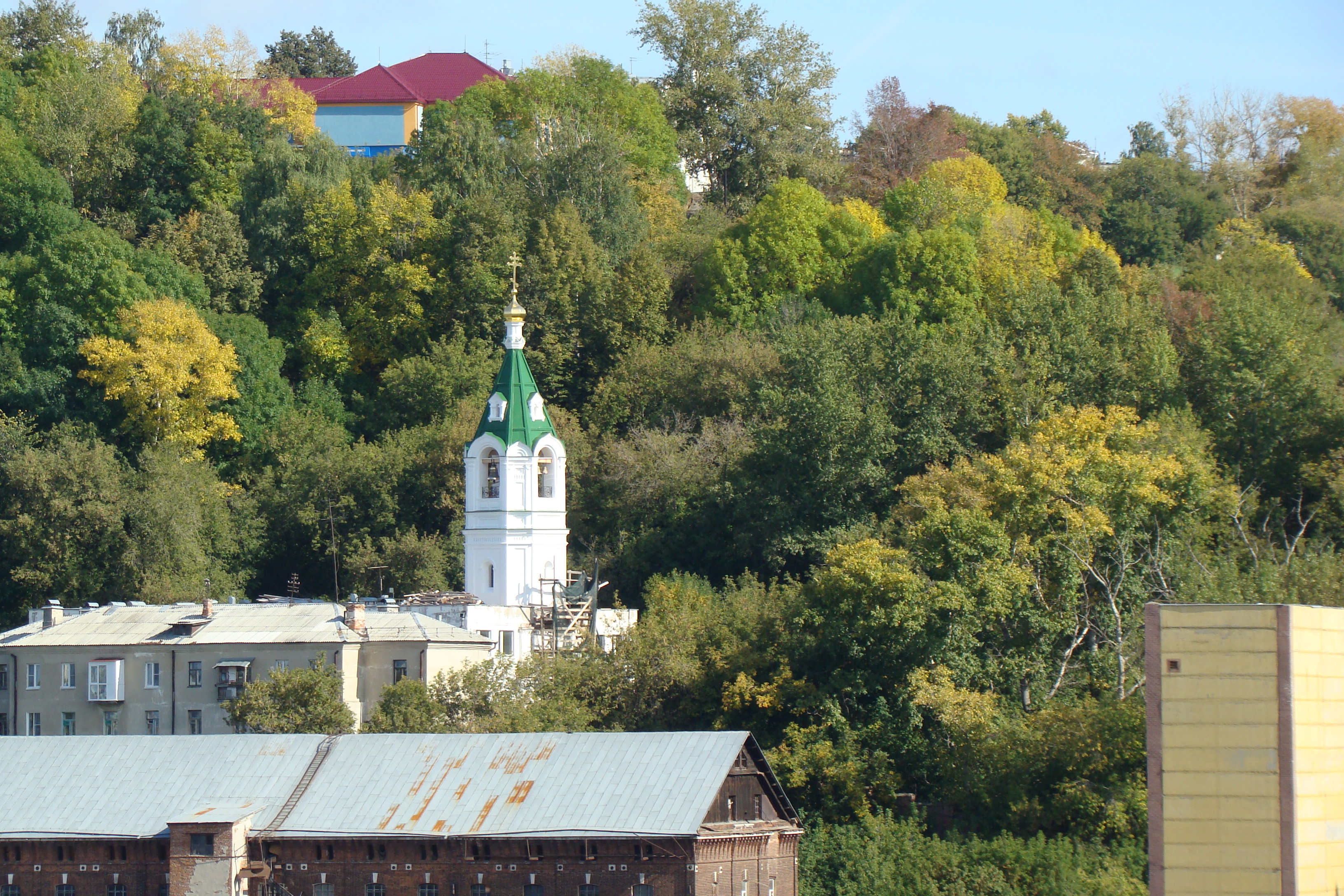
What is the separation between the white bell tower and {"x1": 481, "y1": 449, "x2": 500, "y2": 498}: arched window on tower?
17 mm

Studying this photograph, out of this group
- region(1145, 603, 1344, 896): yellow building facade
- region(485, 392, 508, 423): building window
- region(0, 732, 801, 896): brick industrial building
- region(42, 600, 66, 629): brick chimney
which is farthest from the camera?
region(485, 392, 508, 423): building window

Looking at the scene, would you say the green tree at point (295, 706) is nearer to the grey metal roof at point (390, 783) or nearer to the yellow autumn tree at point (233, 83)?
the grey metal roof at point (390, 783)

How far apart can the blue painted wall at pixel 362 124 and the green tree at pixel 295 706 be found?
5820cm

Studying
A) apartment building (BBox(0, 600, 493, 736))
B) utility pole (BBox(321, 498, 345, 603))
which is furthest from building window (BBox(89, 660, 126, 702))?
utility pole (BBox(321, 498, 345, 603))

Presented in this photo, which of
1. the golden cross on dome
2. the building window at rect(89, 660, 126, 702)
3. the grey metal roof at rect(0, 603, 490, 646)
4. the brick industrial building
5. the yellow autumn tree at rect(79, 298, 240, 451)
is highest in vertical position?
the golden cross on dome

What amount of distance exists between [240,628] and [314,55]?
74131 millimetres

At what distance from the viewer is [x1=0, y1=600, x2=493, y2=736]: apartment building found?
2309 inches


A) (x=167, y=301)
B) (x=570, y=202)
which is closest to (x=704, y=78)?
(x=570, y=202)

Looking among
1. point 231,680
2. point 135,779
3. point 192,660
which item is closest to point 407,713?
point 231,680

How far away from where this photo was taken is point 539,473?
212ft

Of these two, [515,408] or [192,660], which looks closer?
[192,660]

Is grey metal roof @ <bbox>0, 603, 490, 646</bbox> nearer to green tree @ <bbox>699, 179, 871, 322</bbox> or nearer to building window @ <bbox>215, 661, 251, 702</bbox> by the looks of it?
building window @ <bbox>215, 661, 251, 702</bbox>

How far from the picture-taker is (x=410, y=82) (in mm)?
112438

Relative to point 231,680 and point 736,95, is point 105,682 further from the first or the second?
point 736,95
